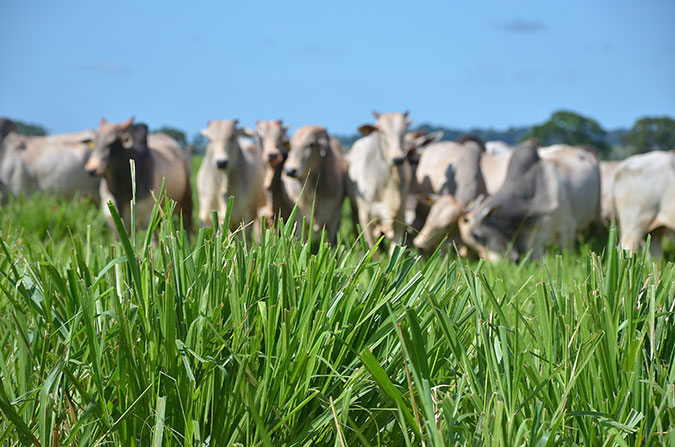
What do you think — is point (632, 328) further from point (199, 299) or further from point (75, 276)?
point (75, 276)

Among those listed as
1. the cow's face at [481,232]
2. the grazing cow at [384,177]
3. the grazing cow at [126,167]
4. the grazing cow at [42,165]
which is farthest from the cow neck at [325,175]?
the grazing cow at [42,165]

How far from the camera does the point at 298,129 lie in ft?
24.7

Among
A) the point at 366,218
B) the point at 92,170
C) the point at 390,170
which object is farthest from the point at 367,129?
the point at 92,170

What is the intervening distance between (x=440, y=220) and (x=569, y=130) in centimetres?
4072

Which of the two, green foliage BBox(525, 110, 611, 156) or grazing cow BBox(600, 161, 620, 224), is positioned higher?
grazing cow BBox(600, 161, 620, 224)

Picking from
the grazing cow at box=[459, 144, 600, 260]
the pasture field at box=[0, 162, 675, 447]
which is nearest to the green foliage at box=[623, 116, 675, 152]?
the grazing cow at box=[459, 144, 600, 260]

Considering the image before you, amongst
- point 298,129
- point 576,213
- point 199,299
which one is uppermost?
point 199,299

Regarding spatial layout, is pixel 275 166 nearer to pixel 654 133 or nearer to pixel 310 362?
pixel 310 362

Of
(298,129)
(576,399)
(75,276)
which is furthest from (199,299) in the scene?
(298,129)

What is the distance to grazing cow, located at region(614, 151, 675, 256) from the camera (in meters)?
7.56

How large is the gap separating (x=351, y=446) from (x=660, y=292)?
31.2 inches

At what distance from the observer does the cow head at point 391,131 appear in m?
7.56

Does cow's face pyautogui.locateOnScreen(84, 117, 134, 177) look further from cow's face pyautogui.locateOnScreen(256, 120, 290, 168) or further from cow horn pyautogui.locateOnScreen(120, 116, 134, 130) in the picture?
cow's face pyautogui.locateOnScreen(256, 120, 290, 168)

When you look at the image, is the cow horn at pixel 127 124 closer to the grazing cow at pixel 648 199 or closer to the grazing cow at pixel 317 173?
the grazing cow at pixel 317 173
